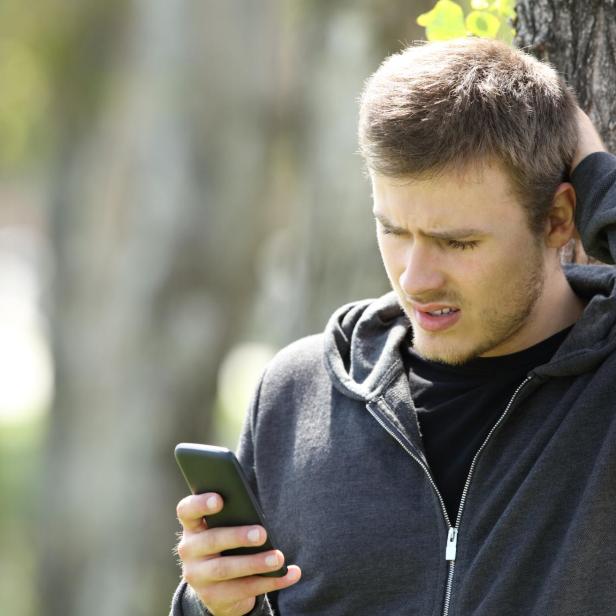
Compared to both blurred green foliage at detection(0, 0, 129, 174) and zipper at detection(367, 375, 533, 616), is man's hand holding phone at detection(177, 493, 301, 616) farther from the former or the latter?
blurred green foliage at detection(0, 0, 129, 174)

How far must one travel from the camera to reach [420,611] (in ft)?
9.42

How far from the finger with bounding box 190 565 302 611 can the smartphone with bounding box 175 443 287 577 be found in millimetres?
15

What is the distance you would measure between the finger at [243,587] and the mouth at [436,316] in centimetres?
59

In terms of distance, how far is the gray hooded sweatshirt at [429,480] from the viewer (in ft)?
9.07

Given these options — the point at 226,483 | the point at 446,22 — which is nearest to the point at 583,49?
the point at 446,22

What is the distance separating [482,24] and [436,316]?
1051 mm

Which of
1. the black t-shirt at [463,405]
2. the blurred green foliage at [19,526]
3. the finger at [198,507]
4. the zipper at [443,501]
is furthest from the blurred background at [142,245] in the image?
the finger at [198,507]

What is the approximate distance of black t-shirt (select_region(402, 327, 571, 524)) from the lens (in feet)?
9.71

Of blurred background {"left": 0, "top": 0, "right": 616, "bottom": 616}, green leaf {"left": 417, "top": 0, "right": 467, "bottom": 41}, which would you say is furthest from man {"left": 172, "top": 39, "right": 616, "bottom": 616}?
blurred background {"left": 0, "top": 0, "right": 616, "bottom": 616}

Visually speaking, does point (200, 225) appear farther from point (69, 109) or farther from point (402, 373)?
point (402, 373)

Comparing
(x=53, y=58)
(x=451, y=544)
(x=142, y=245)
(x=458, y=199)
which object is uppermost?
(x=53, y=58)

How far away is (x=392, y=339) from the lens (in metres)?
3.18

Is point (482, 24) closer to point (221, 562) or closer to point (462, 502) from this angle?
point (462, 502)

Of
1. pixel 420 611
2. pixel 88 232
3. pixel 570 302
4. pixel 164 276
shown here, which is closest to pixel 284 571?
pixel 420 611
